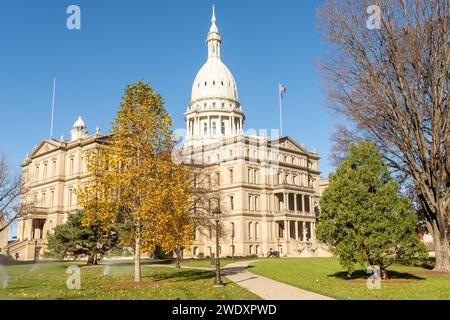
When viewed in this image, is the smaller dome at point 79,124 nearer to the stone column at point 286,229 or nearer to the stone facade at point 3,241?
the stone facade at point 3,241

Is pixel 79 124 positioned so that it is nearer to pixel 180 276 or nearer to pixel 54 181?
pixel 54 181

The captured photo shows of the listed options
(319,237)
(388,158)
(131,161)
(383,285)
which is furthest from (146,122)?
(388,158)

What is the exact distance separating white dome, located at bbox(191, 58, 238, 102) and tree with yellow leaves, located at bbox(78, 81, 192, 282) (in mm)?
87979

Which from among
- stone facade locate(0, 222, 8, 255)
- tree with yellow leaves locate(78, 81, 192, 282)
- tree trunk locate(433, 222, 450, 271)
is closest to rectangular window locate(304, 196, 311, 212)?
stone facade locate(0, 222, 8, 255)

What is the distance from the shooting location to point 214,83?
11131cm

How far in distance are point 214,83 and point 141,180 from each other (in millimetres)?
93477

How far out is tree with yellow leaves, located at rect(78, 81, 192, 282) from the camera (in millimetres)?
19672

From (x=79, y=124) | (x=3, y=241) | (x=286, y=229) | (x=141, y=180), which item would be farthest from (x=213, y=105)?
(x=141, y=180)

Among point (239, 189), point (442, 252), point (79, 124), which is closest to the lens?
point (442, 252)

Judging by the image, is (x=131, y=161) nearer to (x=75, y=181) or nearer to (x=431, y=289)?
(x=431, y=289)

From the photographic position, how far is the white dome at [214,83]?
109 metres

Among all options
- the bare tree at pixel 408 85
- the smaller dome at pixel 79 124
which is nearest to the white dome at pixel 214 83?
the smaller dome at pixel 79 124

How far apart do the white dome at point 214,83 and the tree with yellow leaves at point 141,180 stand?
88.0 metres

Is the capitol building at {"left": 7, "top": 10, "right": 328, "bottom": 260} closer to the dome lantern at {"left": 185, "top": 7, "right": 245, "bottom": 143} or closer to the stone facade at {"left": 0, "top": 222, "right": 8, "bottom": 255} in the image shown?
the stone facade at {"left": 0, "top": 222, "right": 8, "bottom": 255}
